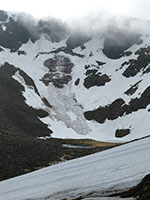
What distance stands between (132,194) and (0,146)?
217 ft

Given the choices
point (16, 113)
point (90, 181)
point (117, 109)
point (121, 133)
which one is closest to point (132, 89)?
point (117, 109)

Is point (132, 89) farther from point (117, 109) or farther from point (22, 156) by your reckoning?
point (22, 156)

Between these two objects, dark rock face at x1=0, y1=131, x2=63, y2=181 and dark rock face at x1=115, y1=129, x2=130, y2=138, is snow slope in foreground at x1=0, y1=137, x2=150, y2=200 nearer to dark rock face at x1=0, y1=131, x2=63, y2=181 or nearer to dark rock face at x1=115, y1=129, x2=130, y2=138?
dark rock face at x1=0, y1=131, x2=63, y2=181

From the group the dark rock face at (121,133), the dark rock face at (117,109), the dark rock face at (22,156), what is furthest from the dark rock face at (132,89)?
the dark rock face at (22,156)

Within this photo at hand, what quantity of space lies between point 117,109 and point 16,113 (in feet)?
168

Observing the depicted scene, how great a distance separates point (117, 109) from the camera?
165 m

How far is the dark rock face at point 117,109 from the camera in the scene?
6220 inches

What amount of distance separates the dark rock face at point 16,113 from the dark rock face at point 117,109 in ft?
103

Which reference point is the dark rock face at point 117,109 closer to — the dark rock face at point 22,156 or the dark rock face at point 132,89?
the dark rock face at point 132,89

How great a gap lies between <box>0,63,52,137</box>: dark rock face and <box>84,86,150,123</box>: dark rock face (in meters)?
31.3

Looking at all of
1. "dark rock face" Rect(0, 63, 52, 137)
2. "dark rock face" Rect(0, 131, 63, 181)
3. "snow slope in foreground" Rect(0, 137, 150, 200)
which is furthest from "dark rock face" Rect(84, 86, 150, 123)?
"snow slope in foreground" Rect(0, 137, 150, 200)

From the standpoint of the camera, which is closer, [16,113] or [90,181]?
[90,181]

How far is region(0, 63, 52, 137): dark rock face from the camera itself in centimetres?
12331

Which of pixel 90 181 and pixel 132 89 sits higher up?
pixel 132 89
